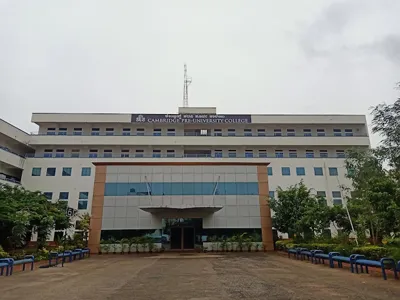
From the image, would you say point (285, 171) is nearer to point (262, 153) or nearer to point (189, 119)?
point (262, 153)

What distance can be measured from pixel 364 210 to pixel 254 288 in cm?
1168

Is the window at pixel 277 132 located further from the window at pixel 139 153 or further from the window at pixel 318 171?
the window at pixel 139 153

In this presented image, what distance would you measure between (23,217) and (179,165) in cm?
1185

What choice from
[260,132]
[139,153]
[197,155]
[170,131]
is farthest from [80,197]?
[260,132]

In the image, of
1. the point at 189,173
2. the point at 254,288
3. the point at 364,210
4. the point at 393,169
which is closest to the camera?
the point at 254,288

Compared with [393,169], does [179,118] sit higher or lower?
higher

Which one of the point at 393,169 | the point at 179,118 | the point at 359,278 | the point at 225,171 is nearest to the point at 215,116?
the point at 179,118

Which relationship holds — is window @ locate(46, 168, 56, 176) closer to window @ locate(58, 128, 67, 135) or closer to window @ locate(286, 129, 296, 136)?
window @ locate(58, 128, 67, 135)

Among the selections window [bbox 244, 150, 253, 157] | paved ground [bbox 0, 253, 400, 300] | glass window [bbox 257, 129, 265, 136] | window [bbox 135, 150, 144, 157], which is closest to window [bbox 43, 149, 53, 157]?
window [bbox 135, 150, 144, 157]

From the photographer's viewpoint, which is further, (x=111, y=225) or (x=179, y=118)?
(x=179, y=118)

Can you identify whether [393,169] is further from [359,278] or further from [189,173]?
[189,173]

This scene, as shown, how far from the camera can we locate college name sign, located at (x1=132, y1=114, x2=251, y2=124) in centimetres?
3559

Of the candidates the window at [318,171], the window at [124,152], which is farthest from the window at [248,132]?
the window at [124,152]

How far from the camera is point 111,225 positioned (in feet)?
76.1
